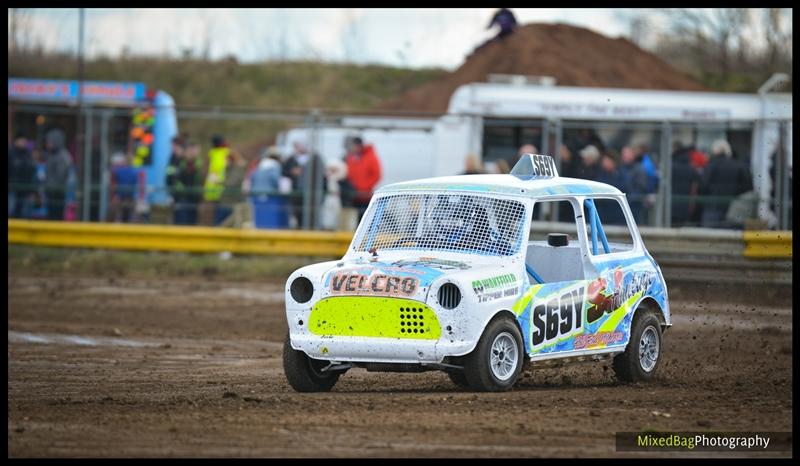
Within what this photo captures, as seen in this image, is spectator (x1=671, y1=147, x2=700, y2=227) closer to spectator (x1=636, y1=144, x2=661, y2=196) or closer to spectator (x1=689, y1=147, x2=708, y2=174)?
spectator (x1=689, y1=147, x2=708, y2=174)

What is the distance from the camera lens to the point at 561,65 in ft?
127

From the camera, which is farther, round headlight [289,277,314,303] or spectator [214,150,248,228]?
spectator [214,150,248,228]

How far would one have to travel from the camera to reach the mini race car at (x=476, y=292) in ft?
30.3

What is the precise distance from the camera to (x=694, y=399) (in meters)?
9.52

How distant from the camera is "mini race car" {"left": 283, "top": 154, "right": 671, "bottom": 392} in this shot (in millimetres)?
9250

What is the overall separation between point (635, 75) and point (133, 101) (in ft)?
52.0

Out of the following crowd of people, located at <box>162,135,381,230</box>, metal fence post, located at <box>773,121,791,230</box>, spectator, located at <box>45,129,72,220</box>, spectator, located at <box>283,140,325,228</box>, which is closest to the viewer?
metal fence post, located at <box>773,121,791,230</box>

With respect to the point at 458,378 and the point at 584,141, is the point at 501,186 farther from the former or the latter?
the point at 584,141

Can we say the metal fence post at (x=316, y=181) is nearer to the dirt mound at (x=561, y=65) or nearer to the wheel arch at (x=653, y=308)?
the wheel arch at (x=653, y=308)

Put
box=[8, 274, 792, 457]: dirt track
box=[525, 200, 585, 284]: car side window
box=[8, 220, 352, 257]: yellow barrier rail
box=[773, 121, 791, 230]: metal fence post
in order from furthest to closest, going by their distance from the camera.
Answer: box=[8, 220, 352, 257]: yellow barrier rail < box=[773, 121, 791, 230]: metal fence post < box=[525, 200, 585, 284]: car side window < box=[8, 274, 792, 457]: dirt track

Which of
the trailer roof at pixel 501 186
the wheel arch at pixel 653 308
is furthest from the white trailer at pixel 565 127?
the trailer roof at pixel 501 186

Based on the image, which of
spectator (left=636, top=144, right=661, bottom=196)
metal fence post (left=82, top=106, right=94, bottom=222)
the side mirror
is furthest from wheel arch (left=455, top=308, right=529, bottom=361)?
metal fence post (left=82, top=106, right=94, bottom=222)
